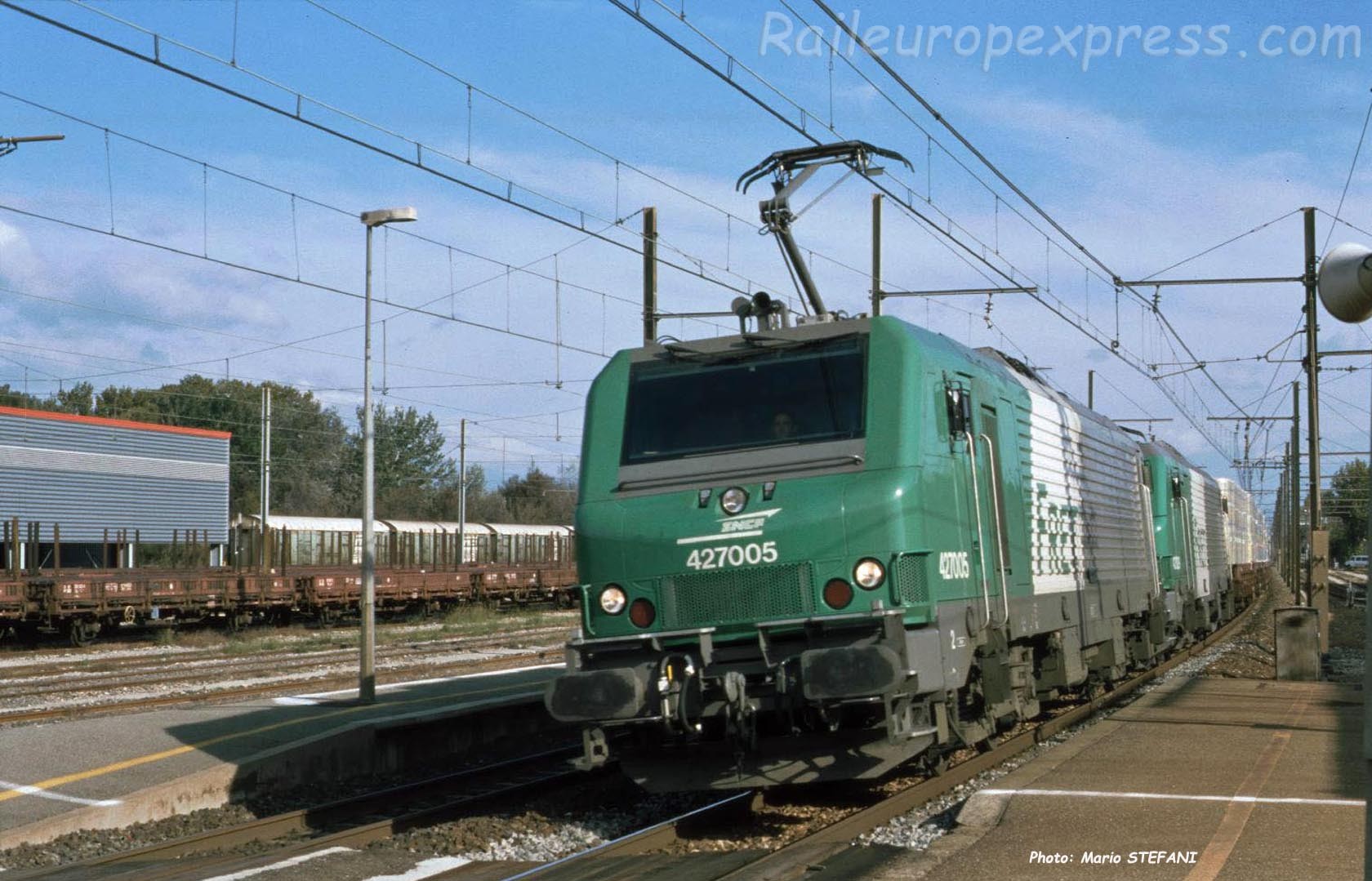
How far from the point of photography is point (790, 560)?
8.82 metres

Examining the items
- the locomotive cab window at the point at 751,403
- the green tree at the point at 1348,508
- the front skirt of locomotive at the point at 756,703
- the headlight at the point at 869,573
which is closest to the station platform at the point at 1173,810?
the front skirt of locomotive at the point at 756,703

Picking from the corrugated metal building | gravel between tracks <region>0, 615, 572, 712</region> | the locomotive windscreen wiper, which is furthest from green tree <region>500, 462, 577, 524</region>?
the locomotive windscreen wiper

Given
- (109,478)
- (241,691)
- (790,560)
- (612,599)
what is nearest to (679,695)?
(612,599)

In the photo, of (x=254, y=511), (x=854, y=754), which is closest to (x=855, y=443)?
(x=854, y=754)

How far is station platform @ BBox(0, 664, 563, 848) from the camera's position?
1027cm

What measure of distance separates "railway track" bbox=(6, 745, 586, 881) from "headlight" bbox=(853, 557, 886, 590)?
372 centimetres

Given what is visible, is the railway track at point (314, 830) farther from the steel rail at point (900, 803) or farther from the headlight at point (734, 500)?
the headlight at point (734, 500)

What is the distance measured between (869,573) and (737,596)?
33.2 inches

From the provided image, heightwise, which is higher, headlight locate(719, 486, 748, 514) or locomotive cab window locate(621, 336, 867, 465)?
locomotive cab window locate(621, 336, 867, 465)

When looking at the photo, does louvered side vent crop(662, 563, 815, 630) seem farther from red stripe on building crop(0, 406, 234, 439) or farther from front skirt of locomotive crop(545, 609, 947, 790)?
red stripe on building crop(0, 406, 234, 439)

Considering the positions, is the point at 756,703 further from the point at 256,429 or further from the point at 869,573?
the point at 256,429

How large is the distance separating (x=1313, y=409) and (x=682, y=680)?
18793 mm

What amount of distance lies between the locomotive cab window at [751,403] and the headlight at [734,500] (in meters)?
0.43

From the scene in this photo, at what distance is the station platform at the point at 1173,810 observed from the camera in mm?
7199
